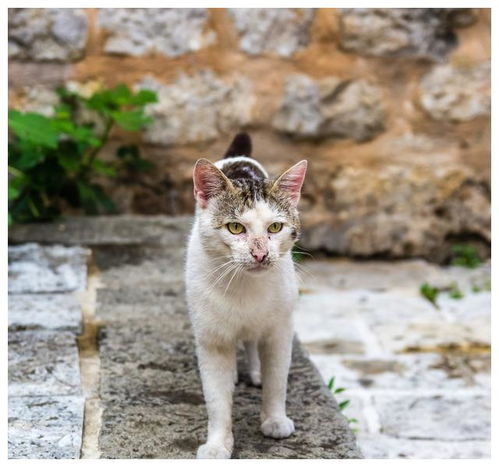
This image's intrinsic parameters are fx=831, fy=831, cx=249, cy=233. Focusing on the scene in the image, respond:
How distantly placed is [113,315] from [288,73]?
2.06 metres

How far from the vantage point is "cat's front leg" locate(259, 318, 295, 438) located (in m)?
2.30

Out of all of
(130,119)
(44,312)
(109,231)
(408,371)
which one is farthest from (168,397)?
(130,119)

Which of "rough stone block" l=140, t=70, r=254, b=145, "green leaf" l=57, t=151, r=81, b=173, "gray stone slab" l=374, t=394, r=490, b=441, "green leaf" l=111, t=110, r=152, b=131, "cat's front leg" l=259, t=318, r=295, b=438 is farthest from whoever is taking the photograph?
"rough stone block" l=140, t=70, r=254, b=145

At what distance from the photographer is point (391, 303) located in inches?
170

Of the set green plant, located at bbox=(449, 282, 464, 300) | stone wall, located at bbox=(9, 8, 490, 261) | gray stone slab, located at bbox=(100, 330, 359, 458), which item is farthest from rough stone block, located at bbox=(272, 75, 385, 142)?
gray stone slab, located at bbox=(100, 330, 359, 458)

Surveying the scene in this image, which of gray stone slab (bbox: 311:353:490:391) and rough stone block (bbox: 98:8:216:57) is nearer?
gray stone slab (bbox: 311:353:490:391)

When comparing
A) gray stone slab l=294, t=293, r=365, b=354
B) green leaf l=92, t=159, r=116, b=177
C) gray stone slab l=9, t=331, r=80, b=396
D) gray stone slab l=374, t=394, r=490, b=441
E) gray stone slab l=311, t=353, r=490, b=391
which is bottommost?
gray stone slab l=374, t=394, r=490, b=441

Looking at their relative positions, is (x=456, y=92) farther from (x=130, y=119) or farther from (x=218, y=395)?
(x=218, y=395)

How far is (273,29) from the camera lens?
456 centimetres

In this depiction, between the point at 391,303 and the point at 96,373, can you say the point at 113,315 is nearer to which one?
the point at 96,373

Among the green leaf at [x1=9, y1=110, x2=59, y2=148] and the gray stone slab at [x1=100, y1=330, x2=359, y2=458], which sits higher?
the green leaf at [x1=9, y1=110, x2=59, y2=148]

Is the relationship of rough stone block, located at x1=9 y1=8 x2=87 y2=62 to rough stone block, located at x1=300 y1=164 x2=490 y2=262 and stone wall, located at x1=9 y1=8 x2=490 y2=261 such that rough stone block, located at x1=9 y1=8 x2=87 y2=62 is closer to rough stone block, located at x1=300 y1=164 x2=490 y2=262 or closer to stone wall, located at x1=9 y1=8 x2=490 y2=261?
stone wall, located at x1=9 y1=8 x2=490 y2=261

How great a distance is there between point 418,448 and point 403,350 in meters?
0.87

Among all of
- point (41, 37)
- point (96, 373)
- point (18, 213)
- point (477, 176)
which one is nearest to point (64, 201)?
point (18, 213)
